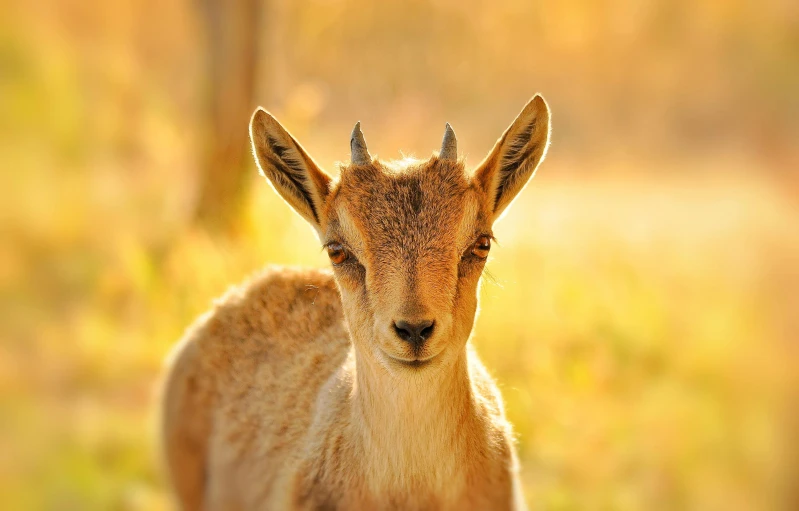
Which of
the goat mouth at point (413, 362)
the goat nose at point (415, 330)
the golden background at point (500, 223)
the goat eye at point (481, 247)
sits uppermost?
the golden background at point (500, 223)

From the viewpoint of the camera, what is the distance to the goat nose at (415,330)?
349 cm

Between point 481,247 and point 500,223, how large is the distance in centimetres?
662

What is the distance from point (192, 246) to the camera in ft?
29.6

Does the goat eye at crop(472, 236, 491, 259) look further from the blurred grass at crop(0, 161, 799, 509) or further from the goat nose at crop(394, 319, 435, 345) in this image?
the blurred grass at crop(0, 161, 799, 509)

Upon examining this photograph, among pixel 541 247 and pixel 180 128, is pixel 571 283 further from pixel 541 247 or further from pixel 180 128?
pixel 180 128

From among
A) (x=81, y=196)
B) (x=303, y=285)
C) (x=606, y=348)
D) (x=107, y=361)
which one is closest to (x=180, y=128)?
(x=81, y=196)

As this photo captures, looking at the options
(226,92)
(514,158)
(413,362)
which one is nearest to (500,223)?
(226,92)

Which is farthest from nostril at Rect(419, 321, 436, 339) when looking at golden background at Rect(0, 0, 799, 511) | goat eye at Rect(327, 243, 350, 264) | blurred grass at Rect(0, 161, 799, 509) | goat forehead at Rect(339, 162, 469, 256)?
blurred grass at Rect(0, 161, 799, 509)

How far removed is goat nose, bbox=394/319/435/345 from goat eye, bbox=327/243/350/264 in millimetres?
569

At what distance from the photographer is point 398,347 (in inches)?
140

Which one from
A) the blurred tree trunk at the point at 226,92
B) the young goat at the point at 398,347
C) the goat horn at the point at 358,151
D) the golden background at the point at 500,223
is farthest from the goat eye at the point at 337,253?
the blurred tree trunk at the point at 226,92

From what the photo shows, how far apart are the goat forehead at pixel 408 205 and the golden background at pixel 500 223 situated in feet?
3.55

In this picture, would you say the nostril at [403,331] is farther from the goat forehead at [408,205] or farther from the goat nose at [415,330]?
the goat forehead at [408,205]

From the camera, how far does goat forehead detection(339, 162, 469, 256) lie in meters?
3.82
